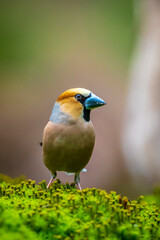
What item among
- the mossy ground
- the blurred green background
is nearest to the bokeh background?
the blurred green background

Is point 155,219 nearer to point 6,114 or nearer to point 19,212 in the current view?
point 19,212

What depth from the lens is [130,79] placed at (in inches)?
270

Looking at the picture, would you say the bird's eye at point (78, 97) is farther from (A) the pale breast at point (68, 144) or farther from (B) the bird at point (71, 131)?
(A) the pale breast at point (68, 144)

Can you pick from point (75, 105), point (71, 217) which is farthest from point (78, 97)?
point (71, 217)

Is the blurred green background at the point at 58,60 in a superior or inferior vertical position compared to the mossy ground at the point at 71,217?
superior

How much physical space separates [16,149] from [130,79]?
2724 mm

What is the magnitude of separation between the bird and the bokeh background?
15.1ft

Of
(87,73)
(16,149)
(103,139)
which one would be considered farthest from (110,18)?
(16,149)

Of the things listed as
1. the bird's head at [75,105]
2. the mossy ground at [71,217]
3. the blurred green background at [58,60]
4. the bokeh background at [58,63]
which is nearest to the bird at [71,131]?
the bird's head at [75,105]

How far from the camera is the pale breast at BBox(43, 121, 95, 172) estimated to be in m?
2.48

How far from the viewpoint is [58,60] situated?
9.21 metres

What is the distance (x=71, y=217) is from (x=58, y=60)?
7591 mm

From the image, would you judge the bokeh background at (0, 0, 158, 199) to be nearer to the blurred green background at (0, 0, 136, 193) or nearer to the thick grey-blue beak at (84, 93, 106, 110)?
the blurred green background at (0, 0, 136, 193)

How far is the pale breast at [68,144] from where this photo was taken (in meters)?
2.48
